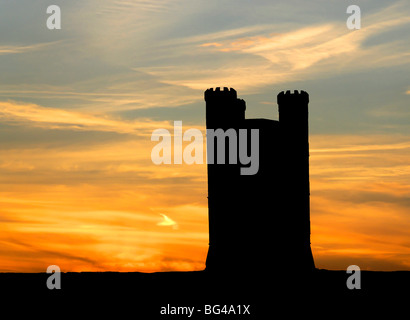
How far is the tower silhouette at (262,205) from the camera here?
46.2m

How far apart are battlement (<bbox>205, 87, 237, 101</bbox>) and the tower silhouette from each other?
19.4 inches

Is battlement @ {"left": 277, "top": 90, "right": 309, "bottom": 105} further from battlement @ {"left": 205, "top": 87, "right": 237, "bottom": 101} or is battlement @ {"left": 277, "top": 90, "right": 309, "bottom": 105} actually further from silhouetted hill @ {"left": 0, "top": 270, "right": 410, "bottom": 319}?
silhouetted hill @ {"left": 0, "top": 270, "right": 410, "bottom": 319}

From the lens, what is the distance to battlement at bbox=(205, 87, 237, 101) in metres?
47.3

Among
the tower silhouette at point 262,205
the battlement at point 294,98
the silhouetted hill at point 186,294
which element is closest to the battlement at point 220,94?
the tower silhouette at point 262,205

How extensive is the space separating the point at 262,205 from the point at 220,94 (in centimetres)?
659

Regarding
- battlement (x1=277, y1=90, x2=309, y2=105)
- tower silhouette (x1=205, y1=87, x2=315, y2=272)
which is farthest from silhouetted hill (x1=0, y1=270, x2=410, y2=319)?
battlement (x1=277, y1=90, x2=309, y2=105)

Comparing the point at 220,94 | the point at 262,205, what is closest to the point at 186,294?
the point at 262,205

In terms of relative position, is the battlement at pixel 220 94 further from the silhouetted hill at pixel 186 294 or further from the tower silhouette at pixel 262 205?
the silhouetted hill at pixel 186 294

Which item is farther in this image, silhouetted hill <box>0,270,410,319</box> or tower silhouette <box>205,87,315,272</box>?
tower silhouette <box>205,87,315,272</box>

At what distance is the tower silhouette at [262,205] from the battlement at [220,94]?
492 mm
